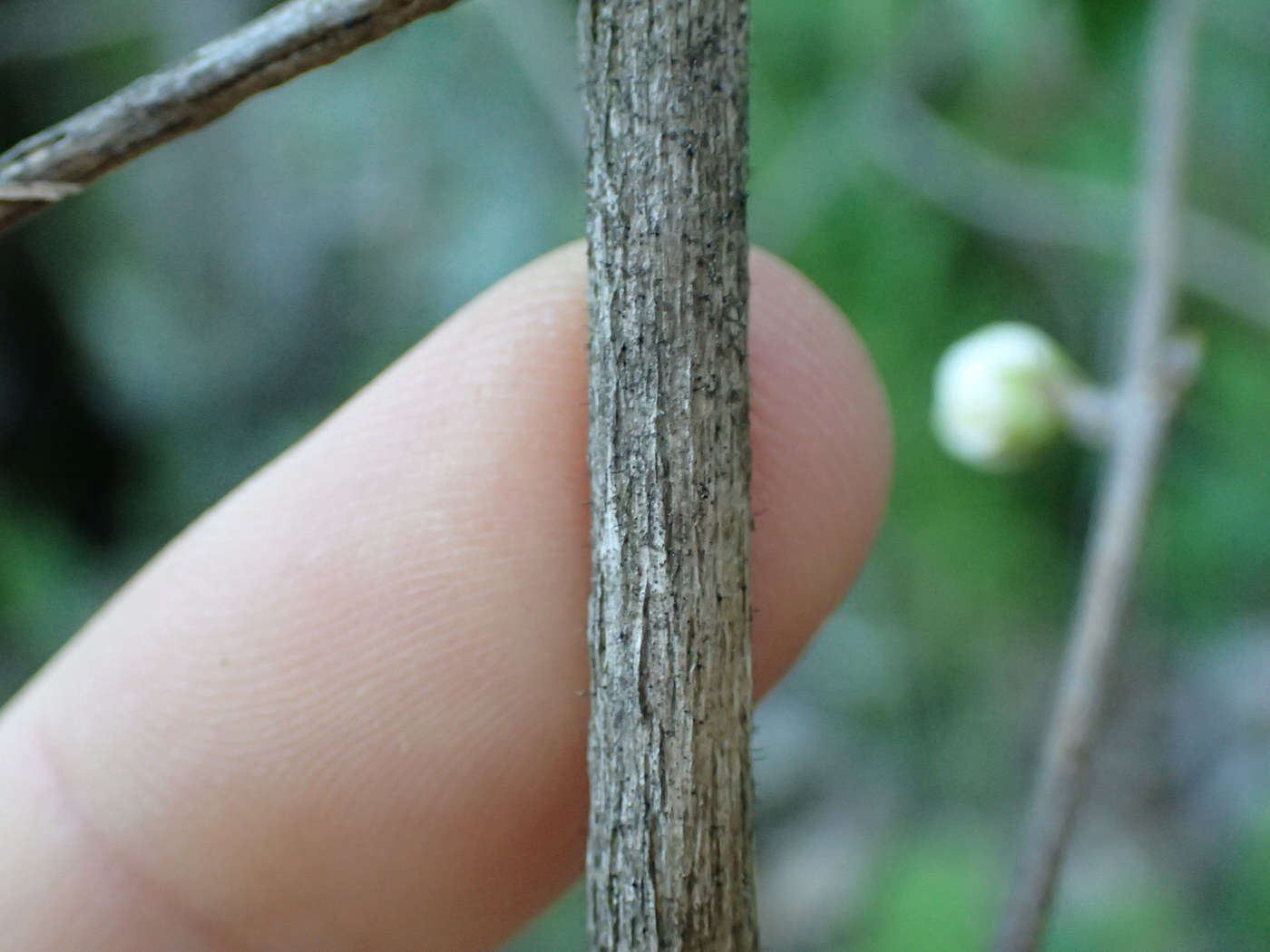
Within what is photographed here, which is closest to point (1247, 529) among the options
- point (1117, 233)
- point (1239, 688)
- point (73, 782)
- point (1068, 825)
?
point (1239, 688)

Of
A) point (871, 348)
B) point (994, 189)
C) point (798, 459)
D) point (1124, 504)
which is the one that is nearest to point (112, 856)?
point (798, 459)

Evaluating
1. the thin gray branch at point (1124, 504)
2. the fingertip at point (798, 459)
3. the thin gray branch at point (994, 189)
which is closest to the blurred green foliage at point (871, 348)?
the thin gray branch at point (994, 189)

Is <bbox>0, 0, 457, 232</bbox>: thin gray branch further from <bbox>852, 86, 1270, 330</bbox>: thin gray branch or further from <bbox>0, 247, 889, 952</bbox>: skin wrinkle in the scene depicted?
<bbox>852, 86, 1270, 330</bbox>: thin gray branch

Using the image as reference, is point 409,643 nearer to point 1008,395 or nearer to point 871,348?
point 1008,395

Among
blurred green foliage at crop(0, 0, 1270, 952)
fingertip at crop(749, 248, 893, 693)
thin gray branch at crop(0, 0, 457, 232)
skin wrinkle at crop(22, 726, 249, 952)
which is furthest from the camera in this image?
blurred green foliage at crop(0, 0, 1270, 952)

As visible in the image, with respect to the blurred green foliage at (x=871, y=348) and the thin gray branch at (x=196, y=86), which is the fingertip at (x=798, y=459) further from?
the blurred green foliage at (x=871, y=348)

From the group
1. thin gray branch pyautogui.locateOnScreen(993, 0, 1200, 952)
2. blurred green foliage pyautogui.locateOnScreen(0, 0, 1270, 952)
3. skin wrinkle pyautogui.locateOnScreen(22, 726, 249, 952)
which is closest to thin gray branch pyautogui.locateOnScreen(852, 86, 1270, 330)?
blurred green foliage pyautogui.locateOnScreen(0, 0, 1270, 952)

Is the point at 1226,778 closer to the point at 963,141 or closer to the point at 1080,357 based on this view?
the point at 1080,357
